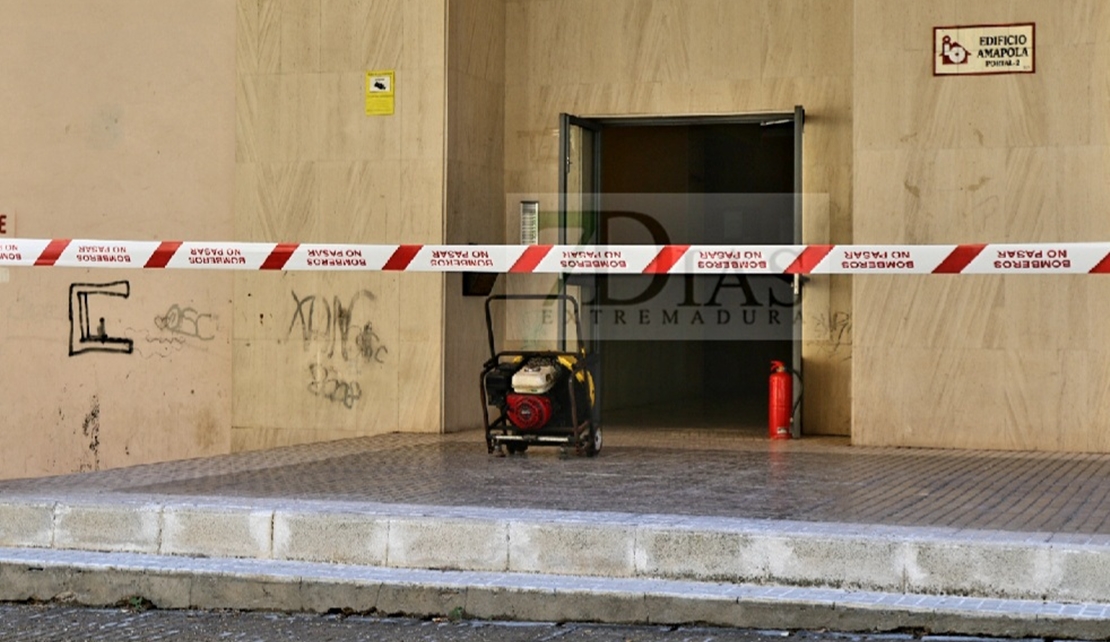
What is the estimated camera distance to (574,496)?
32.0ft

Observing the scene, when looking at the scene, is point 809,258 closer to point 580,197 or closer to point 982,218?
point 982,218

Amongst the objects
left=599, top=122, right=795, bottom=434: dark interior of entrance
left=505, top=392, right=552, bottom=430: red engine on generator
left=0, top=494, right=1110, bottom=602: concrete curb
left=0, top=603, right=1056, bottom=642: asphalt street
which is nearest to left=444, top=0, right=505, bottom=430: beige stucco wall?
left=599, top=122, right=795, bottom=434: dark interior of entrance

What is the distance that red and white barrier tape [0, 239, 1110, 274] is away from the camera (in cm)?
1085

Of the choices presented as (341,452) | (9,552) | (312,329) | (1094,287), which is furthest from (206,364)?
(1094,287)

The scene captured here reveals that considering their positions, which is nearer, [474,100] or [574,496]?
[574,496]

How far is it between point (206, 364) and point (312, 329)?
1199 millimetres

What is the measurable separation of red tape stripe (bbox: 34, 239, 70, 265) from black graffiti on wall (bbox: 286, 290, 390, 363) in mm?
3628

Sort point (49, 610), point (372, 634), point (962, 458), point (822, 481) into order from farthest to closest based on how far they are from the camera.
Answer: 1. point (962, 458)
2. point (822, 481)
3. point (49, 610)
4. point (372, 634)

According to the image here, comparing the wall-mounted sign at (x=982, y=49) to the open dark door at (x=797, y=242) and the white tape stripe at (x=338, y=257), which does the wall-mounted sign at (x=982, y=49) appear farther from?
the white tape stripe at (x=338, y=257)

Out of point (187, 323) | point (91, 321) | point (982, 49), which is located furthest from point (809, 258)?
point (91, 321)

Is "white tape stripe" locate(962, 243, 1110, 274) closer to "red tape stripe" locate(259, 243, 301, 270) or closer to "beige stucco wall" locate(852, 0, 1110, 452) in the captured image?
"beige stucco wall" locate(852, 0, 1110, 452)

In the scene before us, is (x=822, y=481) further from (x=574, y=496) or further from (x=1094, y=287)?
(x=1094, y=287)

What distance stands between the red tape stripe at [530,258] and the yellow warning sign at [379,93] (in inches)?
143

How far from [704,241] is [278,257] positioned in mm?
8868
